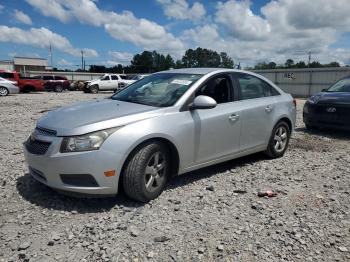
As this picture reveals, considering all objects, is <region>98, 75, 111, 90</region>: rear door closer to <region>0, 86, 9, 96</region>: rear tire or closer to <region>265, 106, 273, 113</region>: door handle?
<region>0, 86, 9, 96</region>: rear tire

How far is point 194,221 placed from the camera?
Answer: 3.76 metres

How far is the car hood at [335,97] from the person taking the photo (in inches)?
324

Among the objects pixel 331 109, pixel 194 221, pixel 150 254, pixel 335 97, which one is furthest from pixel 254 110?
pixel 335 97

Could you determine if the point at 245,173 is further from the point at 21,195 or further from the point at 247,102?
the point at 21,195

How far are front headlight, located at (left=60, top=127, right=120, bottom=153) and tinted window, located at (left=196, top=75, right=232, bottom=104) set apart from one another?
66.4 inches

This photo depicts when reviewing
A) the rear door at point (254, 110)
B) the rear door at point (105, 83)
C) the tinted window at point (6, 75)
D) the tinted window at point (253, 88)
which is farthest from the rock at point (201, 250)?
the rear door at point (105, 83)

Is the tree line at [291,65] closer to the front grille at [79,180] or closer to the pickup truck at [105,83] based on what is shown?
the pickup truck at [105,83]

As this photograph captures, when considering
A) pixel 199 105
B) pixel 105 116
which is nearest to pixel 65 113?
pixel 105 116

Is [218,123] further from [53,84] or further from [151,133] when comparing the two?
Answer: [53,84]

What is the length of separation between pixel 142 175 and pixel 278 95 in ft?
10.9

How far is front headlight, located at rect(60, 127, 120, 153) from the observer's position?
3.70 metres

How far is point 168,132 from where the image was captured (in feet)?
13.6

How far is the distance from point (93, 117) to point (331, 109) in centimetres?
649

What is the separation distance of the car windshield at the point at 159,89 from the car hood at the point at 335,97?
4857 mm
